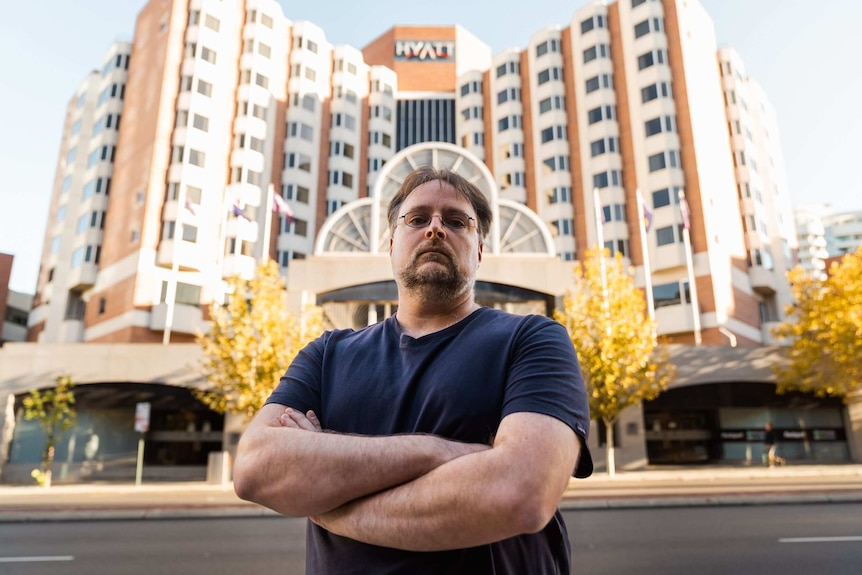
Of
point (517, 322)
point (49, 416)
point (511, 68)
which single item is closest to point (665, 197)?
point (511, 68)

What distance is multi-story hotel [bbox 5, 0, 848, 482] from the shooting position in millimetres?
39438

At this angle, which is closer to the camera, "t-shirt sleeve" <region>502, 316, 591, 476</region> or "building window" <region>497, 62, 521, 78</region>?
"t-shirt sleeve" <region>502, 316, 591, 476</region>

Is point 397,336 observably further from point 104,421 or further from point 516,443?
point 104,421

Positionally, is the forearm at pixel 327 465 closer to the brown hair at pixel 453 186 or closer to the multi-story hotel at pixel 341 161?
the brown hair at pixel 453 186

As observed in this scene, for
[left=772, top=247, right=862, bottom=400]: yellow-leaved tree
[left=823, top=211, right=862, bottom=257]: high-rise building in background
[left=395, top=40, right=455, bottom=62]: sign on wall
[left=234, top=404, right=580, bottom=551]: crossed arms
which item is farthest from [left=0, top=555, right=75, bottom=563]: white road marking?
[left=823, top=211, right=862, bottom=257]: high-rise building in background

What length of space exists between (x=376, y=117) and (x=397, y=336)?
5963 centimetres

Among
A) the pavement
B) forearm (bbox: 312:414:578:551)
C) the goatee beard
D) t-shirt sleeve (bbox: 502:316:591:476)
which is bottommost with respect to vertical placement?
the pavement

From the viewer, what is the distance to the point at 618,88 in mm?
46719

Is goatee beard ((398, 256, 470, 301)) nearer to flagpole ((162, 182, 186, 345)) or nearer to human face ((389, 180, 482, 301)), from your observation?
human face ((389, 180, 482, 301))

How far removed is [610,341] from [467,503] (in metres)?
21.6

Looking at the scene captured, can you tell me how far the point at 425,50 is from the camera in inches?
2594

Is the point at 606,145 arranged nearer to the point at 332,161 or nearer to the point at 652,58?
the point at 652,58

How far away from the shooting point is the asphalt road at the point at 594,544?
296 inches

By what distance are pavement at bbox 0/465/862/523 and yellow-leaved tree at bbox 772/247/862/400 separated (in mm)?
4439
